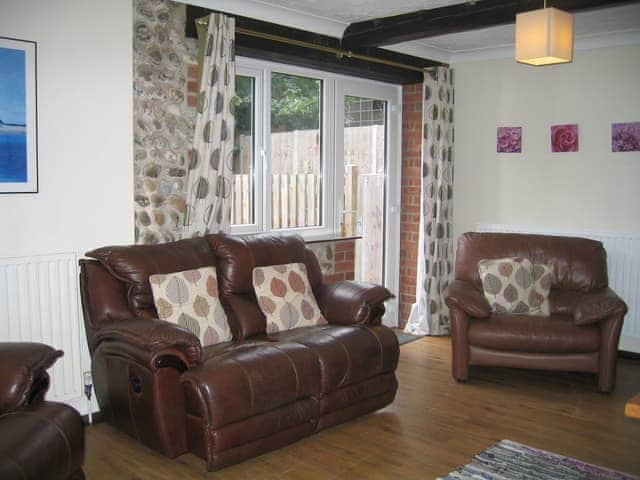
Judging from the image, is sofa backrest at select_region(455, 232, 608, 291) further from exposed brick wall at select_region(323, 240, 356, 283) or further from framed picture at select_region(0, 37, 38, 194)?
framed picture at select_region(0, 37, 38, 194)

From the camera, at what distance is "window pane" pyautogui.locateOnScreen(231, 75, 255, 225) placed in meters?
4.73

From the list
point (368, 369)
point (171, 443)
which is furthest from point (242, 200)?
point (171, 443)

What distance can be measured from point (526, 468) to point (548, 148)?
3.09m

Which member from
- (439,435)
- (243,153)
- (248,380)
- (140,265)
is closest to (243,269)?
(140,265)

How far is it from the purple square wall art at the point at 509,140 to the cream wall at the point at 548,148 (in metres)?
0.05

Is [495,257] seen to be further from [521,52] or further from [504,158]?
[521,52]

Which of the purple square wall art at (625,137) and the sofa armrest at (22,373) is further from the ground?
the purple square wall art at (625,137)

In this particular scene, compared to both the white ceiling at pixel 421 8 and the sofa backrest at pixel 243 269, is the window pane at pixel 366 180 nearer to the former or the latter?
the white ceiling at pixel 421 8

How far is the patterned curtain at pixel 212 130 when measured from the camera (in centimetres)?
406

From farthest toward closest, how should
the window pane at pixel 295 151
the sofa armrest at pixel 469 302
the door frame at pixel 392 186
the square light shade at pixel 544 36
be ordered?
the door frame at pixel 392 186, the window pane at pixel 295 151, the sofa armrest at pixel 469 302, the square light shade at pixel 544 36

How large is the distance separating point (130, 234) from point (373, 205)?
2.57m

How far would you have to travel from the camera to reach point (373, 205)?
6008 mm

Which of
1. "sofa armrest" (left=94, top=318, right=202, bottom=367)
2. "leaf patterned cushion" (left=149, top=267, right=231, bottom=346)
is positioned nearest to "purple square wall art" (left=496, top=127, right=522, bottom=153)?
"leaf patterned cushion" (left=149, top=267, right=231, bottom=346)

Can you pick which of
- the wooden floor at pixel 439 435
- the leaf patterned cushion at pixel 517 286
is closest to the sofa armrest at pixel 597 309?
the leaf patterned cushion at pixel 517 286
